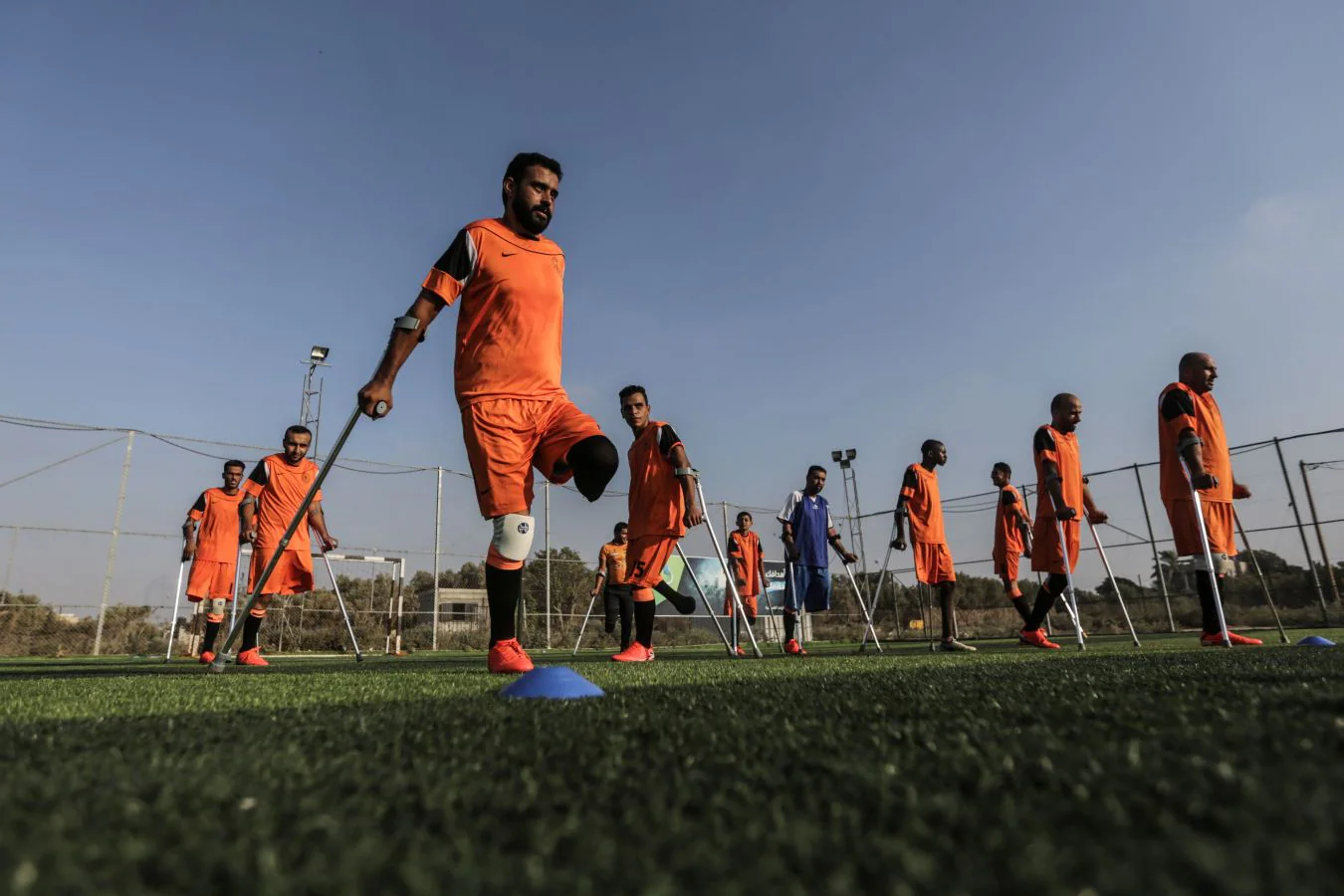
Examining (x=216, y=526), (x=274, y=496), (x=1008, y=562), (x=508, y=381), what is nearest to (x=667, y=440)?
(x=508, y=381)

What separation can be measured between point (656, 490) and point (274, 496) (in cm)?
368

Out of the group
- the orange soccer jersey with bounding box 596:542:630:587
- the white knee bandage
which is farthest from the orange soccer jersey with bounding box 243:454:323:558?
the orange soccer jersey with bounding box 596:542:630:587

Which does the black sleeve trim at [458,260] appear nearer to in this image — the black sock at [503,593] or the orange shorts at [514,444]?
the orange shorts at [514,444]

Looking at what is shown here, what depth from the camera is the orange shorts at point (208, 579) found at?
27.8 ft

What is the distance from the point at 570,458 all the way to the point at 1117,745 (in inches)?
117

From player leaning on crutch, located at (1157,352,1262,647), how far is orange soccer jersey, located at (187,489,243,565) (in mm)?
9212

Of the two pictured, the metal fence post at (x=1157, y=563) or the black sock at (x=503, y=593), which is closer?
the black sock at (x=503, y=593)

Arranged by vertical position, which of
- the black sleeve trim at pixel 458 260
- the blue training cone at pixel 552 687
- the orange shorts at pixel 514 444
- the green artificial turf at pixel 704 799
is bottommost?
the green artificial turf at pixel 704 799

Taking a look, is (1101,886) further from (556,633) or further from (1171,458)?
(556,633)

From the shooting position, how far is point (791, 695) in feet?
6.53

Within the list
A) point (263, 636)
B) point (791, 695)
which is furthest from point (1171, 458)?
point (263, 636)

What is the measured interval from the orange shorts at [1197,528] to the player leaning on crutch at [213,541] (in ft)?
29.7

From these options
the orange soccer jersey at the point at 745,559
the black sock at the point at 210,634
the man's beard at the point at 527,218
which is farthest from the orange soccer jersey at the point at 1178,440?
the black sock at the point at 210,634

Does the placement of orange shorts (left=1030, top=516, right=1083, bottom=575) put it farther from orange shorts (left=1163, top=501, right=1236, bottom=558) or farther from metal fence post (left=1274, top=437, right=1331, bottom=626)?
metal fence post (left=1274, top=437, right=1331, bottom=626)
